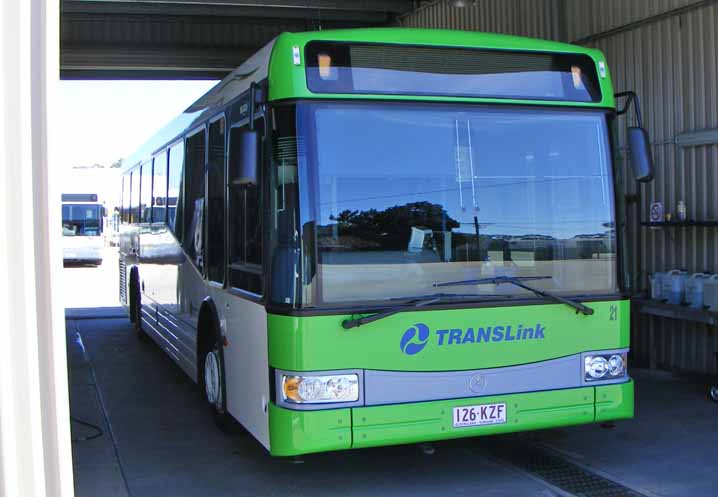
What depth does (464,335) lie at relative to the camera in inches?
206

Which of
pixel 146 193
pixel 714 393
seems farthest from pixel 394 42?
pixel 146 193

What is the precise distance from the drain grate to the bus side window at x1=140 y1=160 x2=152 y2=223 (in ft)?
19.2

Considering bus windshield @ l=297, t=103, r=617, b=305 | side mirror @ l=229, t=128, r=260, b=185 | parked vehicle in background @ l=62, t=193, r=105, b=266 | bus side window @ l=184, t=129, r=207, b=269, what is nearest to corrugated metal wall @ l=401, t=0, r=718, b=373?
→ bus windshield @ l=297, t=103, r=617, b=305

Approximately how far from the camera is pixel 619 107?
9938 mm

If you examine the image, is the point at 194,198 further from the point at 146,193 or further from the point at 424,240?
the point at 146,193

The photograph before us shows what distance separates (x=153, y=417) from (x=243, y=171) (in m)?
3.74

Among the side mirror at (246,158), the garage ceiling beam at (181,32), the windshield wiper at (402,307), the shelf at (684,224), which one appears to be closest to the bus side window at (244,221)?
the side mirror at (246,158)

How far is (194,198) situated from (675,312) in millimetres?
4773

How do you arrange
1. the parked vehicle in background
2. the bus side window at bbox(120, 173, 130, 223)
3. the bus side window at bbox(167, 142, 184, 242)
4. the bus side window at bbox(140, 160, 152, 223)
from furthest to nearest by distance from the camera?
1. the parked vehicle in background
2. the bus side window at bbox(120, 173, 130, 223)
3. the bus side window at bbox(140, 160, 152, 223)
4. the bus side window at bbox(167, 142, 184, 242)

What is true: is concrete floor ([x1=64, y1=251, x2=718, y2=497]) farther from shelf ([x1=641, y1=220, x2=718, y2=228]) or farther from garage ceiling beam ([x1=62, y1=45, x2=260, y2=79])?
garage ceiling beam ([x1=62, y1=45, x2=260, y2=79])

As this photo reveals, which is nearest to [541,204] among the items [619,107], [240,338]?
[240,338]

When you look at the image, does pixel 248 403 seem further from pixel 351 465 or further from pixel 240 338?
pixel 351 465

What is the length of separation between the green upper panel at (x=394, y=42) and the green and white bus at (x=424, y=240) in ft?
0.03

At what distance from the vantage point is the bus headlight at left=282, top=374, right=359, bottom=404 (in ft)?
16.1
